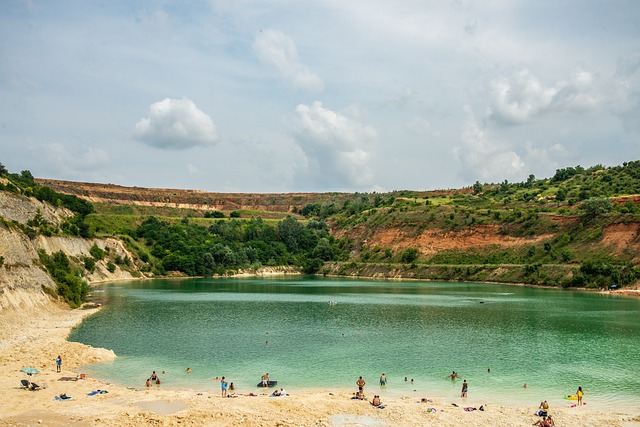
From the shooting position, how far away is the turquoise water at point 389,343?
3591 cm

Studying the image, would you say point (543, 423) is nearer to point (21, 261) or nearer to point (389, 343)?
point (389, 343)

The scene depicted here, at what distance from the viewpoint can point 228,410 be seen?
2894cm

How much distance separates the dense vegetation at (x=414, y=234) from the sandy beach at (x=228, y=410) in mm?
40676

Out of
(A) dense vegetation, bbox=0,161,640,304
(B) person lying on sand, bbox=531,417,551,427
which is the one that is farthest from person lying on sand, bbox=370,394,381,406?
(A) dense vegetation, bbox=0,161,640,304

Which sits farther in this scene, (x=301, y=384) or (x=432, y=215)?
(x=432, y=215)

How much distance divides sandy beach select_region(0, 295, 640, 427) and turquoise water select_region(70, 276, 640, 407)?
225 cm

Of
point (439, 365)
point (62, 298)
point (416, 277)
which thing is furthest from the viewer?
point (416, 277)

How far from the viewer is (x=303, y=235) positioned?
173 m

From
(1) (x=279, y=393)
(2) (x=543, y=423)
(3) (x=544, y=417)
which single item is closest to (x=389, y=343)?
(1) (x=279, y=393)

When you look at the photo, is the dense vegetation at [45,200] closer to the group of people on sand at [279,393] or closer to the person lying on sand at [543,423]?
the group of people on sand at [279,393]

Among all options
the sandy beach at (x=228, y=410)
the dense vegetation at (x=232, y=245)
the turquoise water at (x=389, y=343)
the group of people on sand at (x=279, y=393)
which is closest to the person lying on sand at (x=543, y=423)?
the sandy beach at (x=228, y=410)

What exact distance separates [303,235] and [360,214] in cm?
1947

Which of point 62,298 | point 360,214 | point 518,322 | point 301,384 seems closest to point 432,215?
point 360,214

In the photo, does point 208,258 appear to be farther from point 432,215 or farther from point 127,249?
point 432,215
